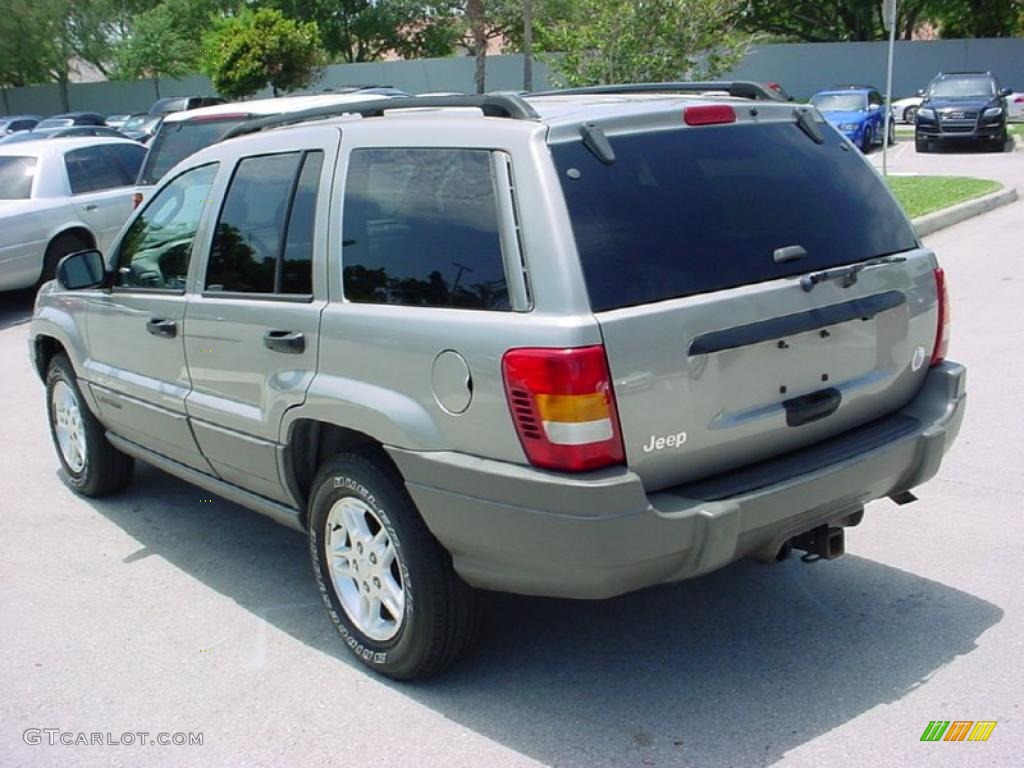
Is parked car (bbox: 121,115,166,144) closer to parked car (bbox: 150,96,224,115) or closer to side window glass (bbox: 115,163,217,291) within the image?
parked car (bbox: 150,96,224,115)

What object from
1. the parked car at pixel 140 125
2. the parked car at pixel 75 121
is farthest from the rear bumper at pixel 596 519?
the parked car at pixel 75 121

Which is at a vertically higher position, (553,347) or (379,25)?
(379,25)

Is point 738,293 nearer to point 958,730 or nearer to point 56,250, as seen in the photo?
point 958,730

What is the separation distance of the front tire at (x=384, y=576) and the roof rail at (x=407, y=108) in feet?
4.09

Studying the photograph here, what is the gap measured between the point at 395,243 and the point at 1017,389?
4795mm

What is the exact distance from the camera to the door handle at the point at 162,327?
15.9 feet

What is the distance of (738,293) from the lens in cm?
356

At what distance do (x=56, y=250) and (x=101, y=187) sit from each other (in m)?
0.99

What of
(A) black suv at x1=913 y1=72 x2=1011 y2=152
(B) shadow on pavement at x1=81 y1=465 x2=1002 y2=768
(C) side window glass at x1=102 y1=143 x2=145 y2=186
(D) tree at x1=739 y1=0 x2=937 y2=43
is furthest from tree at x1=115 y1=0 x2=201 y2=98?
(B) shadow on pavement at x1=81 y1=465 x2=1002 y2=768

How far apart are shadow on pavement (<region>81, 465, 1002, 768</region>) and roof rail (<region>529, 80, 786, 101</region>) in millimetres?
1939

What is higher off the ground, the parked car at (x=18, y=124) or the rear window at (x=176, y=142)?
the rear window at (x=176, y=142)

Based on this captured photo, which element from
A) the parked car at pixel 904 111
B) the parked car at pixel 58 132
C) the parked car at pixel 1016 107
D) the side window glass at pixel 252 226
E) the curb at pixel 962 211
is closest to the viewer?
the side window glass at pixel 252 226

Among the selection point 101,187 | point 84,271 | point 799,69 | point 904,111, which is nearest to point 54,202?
point 101,187

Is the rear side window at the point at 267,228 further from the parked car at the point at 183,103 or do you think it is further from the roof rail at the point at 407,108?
the parked car at the point at 183,103
